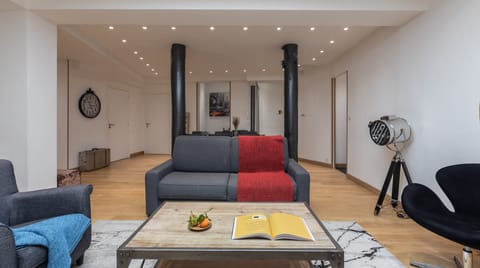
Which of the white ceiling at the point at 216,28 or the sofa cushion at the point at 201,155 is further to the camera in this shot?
the sofa cushion at the point at 201,155

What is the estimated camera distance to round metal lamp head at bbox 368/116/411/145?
305cm

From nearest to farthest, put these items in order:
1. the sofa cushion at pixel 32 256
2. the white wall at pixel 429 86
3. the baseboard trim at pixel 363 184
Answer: the sofa cushion at pixel 32 256 → the white wall at pixel 429 86 → the baseboard trim at pixel 363 184

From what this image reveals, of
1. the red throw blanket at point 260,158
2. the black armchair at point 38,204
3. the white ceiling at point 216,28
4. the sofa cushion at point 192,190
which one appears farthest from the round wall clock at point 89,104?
the black armchair at point 38,204

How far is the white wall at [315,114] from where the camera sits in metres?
6.40

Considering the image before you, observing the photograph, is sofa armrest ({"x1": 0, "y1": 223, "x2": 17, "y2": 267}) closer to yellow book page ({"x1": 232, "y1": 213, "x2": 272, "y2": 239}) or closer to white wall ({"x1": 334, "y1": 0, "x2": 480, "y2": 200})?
yellow book page ({"x1": 232, "y1": 213, "x2": 272, "y2": 239})

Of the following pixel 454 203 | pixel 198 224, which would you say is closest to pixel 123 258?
pixel 198 224

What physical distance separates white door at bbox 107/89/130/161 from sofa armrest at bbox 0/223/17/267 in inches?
248

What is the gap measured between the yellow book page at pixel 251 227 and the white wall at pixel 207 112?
717 cm

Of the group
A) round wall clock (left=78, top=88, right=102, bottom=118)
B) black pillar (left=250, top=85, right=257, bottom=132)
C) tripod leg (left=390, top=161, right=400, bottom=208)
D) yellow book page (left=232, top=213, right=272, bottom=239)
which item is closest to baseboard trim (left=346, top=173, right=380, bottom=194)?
tripod leg (left=390, top=161, right=400, bottom=208)

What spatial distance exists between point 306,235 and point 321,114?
5.43m

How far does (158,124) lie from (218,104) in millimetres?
2146

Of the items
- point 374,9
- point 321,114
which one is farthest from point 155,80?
point 374,9

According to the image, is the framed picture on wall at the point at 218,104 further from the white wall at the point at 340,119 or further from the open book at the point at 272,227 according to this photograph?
the open book at the point at 272,227

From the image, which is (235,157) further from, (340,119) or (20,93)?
(340,119)
